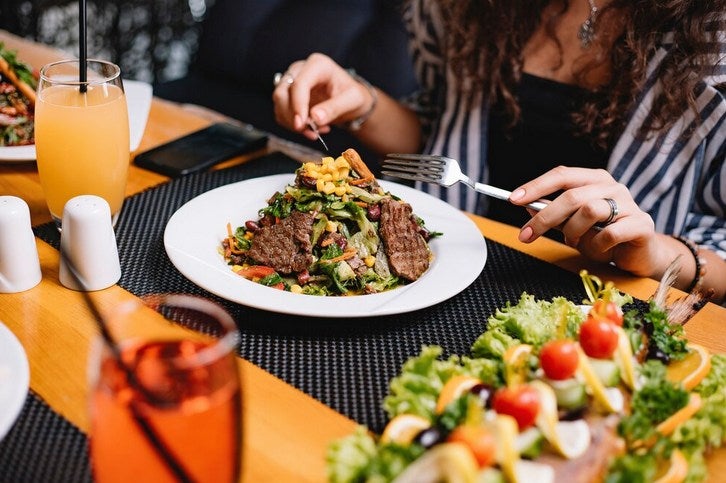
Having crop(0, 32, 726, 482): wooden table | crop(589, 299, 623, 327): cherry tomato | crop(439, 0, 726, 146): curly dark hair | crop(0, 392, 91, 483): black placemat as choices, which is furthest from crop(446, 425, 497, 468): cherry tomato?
crop(439, 0, 726, 146): curly dark hair

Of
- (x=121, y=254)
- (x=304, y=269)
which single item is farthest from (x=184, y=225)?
(x=304, y=269)

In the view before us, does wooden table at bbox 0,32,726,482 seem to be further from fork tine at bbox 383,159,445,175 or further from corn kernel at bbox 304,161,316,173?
corn kernel at bbox 304,161,316,173

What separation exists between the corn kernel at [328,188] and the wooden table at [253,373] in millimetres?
440

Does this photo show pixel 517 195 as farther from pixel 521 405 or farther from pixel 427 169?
pixel 521 405

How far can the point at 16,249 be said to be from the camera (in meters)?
1.16

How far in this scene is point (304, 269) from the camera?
134 centimetres

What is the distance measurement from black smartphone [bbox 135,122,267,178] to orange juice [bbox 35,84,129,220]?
34 centimetres

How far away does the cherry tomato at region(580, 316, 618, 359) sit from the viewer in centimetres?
94

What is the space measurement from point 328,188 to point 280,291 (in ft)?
1.02

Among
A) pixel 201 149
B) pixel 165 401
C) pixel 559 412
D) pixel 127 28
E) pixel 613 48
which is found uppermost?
pixel 613 48

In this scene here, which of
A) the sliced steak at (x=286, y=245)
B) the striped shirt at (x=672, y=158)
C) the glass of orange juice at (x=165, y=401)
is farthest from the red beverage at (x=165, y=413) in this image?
the striped shirt at (x=672, y=158)

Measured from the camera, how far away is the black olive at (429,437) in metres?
0.78

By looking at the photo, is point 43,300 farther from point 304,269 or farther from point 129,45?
point 129,45

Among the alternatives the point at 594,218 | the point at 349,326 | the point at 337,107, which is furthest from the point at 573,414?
the point at 337,107
